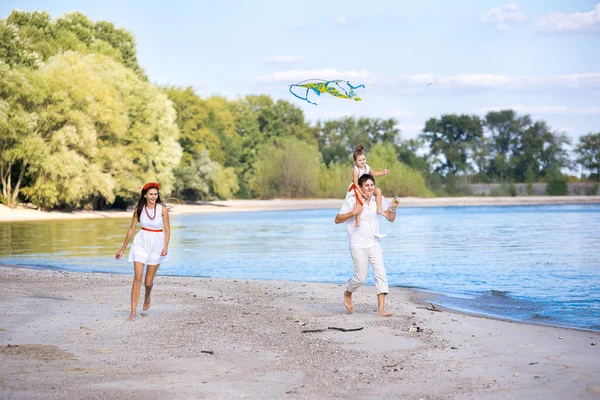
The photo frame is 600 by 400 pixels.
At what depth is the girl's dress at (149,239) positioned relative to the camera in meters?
10.7

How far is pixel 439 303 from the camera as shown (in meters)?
13.2

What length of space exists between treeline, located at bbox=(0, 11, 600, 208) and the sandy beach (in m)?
39.5

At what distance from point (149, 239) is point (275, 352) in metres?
3.08

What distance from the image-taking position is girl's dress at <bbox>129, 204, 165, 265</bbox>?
1073 cm

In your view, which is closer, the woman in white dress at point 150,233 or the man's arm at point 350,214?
the man's arm at point 350,214

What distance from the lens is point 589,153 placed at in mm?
100625

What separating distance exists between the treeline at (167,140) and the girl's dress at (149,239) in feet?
130

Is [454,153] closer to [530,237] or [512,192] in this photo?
[512,192]

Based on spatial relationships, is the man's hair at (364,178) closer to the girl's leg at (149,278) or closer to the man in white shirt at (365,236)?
the man in white shirt at (365,236)

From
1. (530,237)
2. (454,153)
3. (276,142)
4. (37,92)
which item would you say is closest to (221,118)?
(276,142)

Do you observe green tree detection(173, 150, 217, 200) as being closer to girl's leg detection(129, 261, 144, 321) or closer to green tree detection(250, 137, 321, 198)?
green tree detection(250, 137, 321, 198)

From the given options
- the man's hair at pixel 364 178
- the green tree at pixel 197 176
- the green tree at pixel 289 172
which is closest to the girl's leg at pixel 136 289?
the man's hair at pixel 364 178

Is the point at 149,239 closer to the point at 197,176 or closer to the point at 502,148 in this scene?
the point at 197,176

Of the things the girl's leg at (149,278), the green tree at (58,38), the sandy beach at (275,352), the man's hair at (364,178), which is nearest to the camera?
the sandy beach at (275,352)
